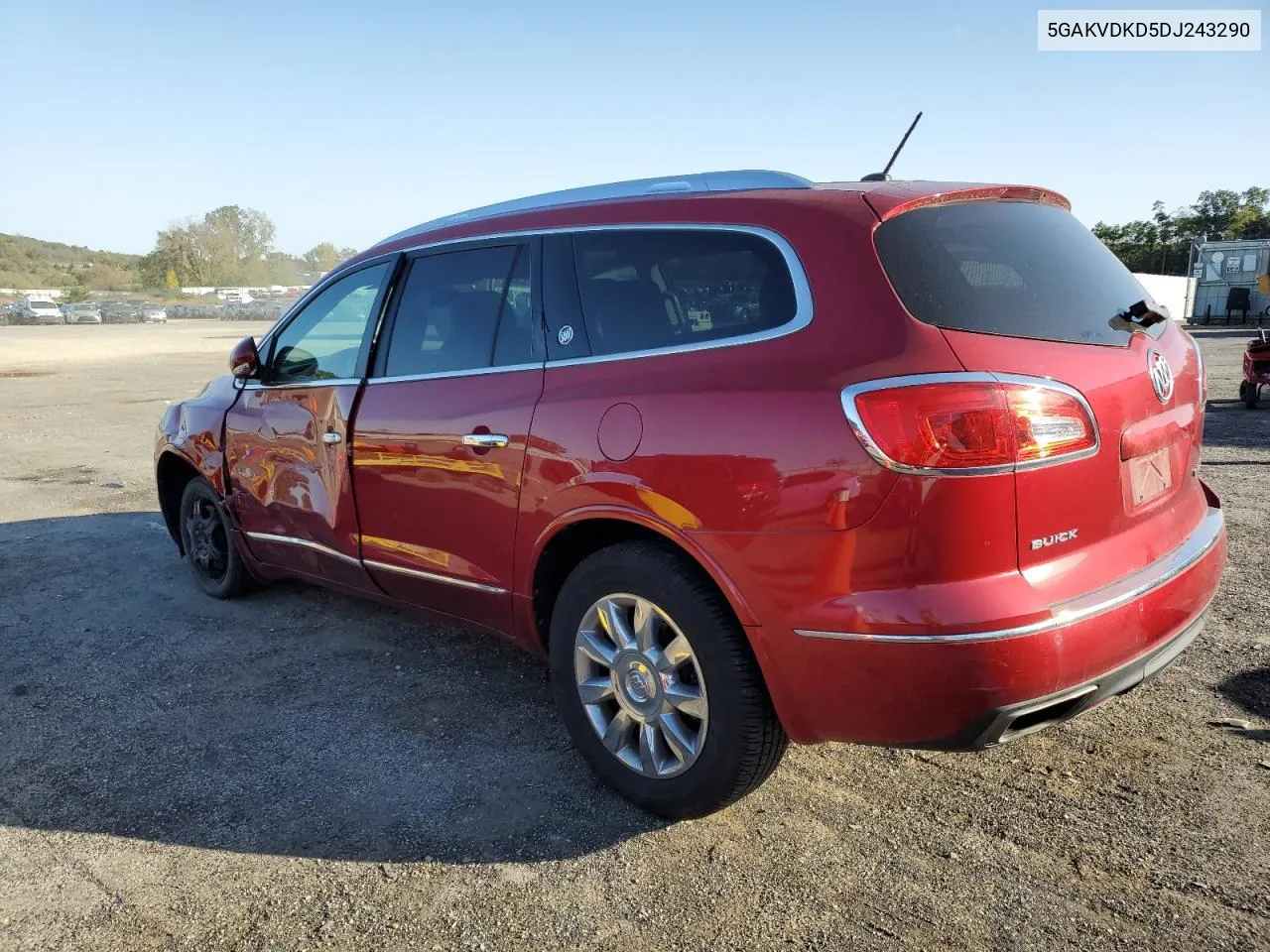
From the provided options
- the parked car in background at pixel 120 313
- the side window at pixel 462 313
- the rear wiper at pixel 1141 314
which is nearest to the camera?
the rear wiper at pixel 1141 314

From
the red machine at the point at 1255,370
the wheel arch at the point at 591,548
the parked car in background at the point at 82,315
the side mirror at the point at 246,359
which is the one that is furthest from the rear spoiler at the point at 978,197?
the parked car in background at the point at 82,315

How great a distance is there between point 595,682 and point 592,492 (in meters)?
0.64

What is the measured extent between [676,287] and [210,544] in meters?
3.51

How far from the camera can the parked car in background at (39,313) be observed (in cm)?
5869

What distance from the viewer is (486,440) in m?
3.30

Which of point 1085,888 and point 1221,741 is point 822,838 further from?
point 1221,741

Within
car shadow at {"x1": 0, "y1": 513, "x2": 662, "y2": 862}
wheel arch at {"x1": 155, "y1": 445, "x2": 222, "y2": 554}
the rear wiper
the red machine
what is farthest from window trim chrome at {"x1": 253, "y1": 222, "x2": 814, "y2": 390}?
the red machine

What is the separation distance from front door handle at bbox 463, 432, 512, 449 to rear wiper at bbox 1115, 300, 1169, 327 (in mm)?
1987

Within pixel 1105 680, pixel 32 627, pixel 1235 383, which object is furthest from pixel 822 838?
pixel 1235 383

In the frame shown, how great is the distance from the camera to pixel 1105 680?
2.45 m

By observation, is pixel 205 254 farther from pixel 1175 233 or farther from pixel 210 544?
pixel 210 544

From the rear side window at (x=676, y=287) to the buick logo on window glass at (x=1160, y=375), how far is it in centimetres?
109

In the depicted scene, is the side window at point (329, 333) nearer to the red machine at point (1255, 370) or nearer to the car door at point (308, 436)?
the car door at point (308, 436)

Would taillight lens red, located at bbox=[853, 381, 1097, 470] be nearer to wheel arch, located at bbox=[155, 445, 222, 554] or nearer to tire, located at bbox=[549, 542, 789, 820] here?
tire, located at bbox=[549, 542, 789, 820]
